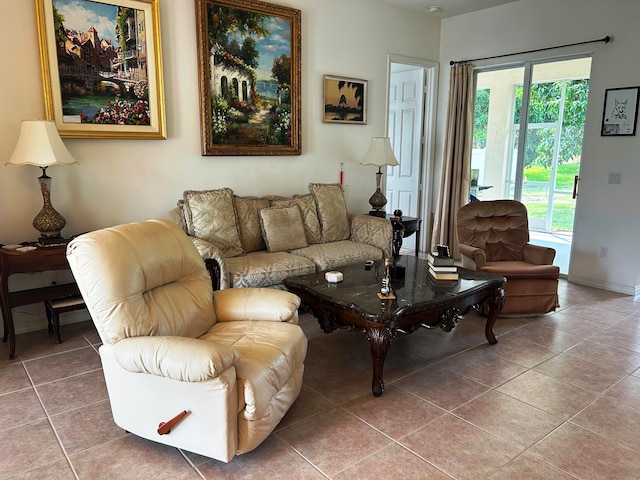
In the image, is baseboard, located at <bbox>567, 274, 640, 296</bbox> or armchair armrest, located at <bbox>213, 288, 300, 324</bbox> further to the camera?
baseboard, located at <bbox>567, 274, 640, 296</bbox>

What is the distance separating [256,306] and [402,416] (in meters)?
0.96

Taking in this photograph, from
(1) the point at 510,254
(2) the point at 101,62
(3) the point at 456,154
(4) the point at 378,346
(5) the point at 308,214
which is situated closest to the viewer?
(4) the point at 378,346

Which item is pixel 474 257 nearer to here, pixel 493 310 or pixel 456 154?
pixel 493 310

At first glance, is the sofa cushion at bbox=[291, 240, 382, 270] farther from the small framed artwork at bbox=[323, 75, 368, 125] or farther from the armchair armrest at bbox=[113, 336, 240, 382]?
the armchair armrest at bbox=[113, 336, 240, 382]

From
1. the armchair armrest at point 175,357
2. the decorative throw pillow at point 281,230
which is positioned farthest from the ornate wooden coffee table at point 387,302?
the armchair armrest at point 175,357

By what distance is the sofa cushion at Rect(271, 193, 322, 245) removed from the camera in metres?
4.34

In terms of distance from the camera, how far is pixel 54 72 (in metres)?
3.30

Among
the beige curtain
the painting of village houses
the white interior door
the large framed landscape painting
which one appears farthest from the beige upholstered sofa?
the white interior door

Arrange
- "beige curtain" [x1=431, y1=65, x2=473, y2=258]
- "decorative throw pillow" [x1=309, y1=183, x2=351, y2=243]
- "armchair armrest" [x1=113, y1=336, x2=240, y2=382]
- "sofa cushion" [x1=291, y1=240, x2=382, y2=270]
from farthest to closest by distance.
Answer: "beige curtain" [x1=431, y1=65, x2=473, y2=258]
"decorative throw pillow" [x1=309, y1=183, x2=351, y2=243]
"sofa cushion" [x1=291, y1=240, x2=382, y2=270]
"armchair armrest" [x1=113, y1=336, x2=240, y2=382]

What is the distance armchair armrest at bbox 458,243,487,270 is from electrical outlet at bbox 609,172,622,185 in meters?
1.73

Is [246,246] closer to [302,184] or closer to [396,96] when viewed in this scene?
[302,184]

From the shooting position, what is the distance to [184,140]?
13.2 feet

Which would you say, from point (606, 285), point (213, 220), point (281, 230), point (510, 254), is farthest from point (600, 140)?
point (213, 220)

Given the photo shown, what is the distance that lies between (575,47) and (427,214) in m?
2.48
